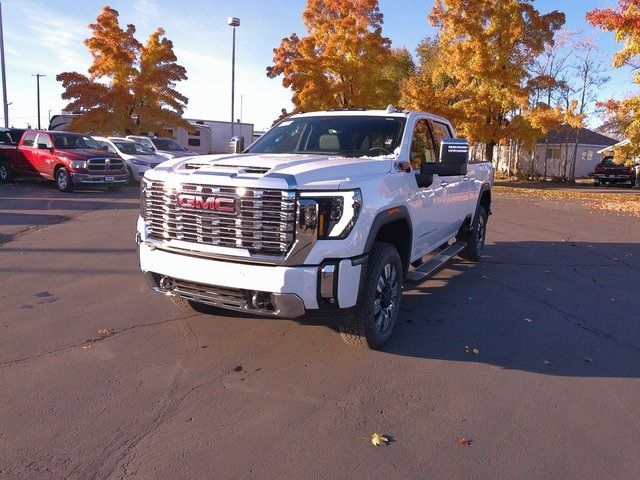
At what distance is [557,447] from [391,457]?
38.8 inches

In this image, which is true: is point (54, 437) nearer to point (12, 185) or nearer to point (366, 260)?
point (366, 260)

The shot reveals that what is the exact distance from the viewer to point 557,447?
122 inches

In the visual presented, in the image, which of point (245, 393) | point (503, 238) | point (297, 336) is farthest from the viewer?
point (503, 238)

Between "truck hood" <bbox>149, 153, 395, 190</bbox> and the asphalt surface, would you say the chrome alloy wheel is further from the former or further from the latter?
"truck hood" <bbox>149, 153, 395, 190</bbox>

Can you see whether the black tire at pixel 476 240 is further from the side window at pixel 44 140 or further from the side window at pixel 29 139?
the side window at pixel 29 139

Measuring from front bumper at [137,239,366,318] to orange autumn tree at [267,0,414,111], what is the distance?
22.9 meters

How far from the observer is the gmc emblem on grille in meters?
3.84

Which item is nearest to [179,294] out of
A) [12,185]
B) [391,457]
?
[391,457]

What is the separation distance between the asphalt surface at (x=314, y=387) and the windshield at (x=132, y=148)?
14.9m

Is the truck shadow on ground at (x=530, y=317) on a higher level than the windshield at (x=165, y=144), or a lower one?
lower

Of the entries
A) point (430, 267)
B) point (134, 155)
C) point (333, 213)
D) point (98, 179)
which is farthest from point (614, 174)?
point (333, 213)

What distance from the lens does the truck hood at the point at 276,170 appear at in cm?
375

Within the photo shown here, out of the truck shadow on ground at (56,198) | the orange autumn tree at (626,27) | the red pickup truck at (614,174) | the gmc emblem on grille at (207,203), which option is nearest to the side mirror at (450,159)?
the gmc emblem on grille at (207,203)

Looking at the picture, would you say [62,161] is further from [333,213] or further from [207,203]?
[333,213]
